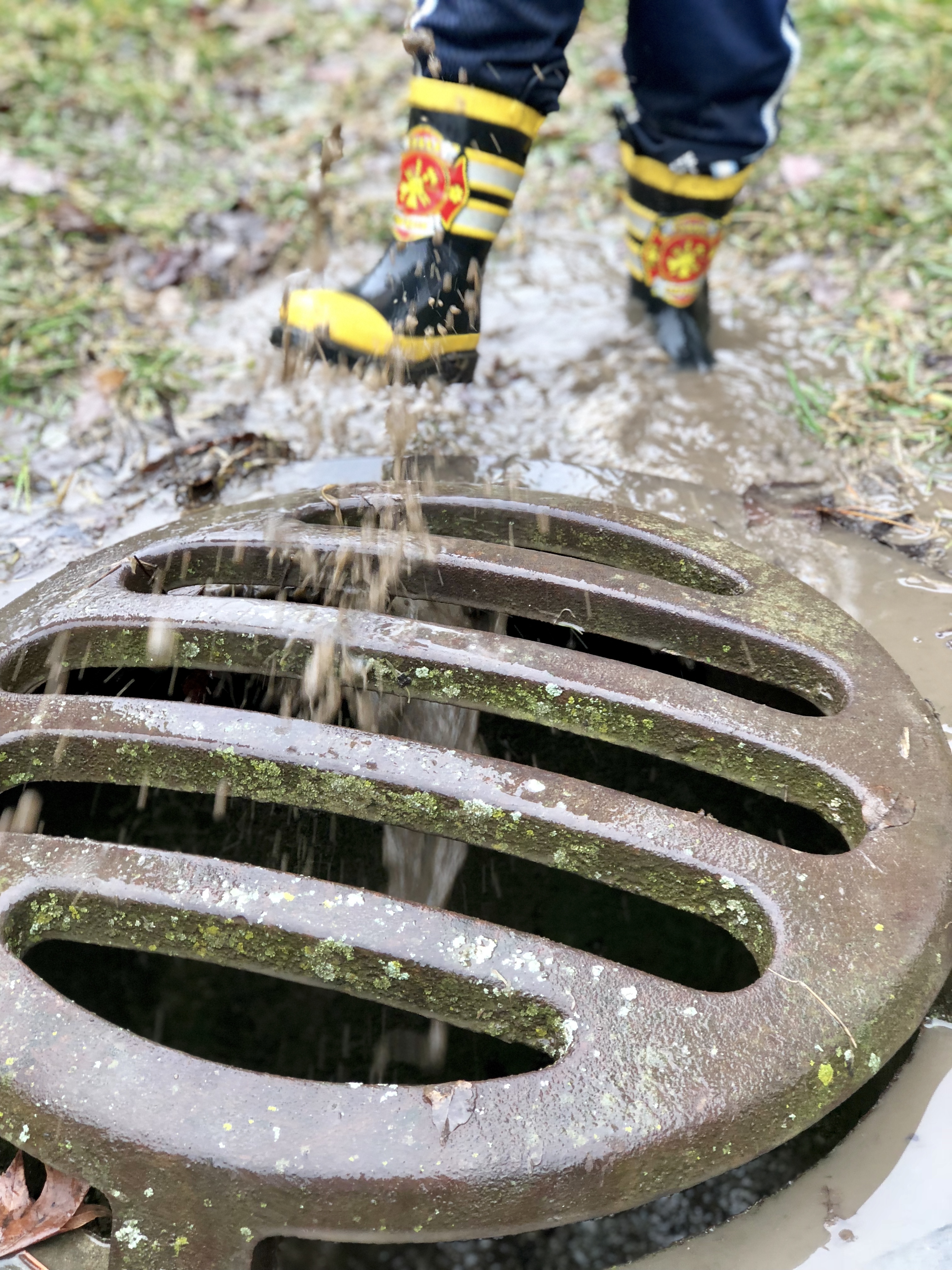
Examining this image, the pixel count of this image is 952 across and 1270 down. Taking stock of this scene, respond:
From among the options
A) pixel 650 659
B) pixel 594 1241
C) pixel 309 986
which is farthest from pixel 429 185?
pixel 594 1241

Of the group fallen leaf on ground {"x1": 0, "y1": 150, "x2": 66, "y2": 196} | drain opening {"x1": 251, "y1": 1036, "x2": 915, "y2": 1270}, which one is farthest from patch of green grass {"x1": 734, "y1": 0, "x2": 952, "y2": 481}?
fallen leaf on ground {"x1": 0, "y1": 150, "x2": 66, "y2": 196}

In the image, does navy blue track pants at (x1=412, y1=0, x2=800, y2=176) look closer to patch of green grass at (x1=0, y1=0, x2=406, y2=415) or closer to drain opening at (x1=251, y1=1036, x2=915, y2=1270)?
patch of green grass at (x1=0, y1=0, x2=406, y2=415)

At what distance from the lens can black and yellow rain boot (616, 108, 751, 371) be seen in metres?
2.05

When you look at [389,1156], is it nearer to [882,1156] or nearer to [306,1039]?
[882,1156]

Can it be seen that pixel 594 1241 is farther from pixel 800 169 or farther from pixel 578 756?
pixel 800 169

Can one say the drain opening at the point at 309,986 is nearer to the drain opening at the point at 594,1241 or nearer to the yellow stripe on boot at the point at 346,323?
the drain opening at the point at 594,1241

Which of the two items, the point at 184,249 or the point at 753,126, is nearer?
the point at 753,126

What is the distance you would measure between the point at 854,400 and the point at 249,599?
1320 mm

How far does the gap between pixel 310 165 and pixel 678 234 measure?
1263 millimetres

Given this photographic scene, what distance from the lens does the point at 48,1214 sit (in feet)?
3.21

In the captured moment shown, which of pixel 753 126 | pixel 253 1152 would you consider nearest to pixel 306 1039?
pixel 253 1152

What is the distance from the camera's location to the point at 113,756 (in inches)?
47.6

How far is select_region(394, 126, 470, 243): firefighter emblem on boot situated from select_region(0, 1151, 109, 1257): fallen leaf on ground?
56.5 inches

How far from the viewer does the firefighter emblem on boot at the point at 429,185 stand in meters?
1.74
